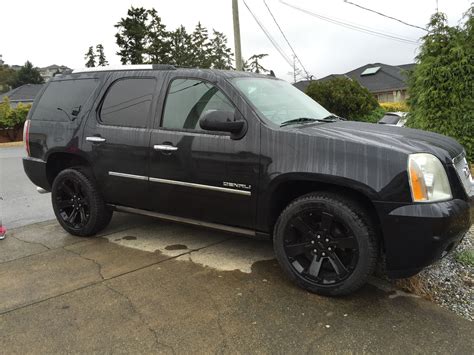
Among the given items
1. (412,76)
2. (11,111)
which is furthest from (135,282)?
(11,111)

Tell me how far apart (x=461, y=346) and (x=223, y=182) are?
2.11m

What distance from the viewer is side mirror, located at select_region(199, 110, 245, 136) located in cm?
349

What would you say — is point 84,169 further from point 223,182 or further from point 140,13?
point 140,13

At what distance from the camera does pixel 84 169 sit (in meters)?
4.73

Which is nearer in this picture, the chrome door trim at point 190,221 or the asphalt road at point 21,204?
the chrome door trim at point 190,221

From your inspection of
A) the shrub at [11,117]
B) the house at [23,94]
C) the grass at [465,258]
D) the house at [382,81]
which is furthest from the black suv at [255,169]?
the house at [23,94]

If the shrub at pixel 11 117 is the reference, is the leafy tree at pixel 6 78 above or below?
above

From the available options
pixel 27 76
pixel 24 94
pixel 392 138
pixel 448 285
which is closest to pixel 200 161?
pixel 392 138

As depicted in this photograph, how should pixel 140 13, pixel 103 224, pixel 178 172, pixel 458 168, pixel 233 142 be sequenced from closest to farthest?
pixel 458 168 → pixel 233 142 → pixel 178 172 → pixel 103 224 → pixel 140 13

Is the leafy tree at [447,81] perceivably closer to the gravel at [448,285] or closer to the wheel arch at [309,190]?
the gravel at [448,285]

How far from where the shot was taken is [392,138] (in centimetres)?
324

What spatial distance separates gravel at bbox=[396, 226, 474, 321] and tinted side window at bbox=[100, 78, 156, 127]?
2.89 metres

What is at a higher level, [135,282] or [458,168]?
[458,168]

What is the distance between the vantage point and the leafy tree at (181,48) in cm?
4762
